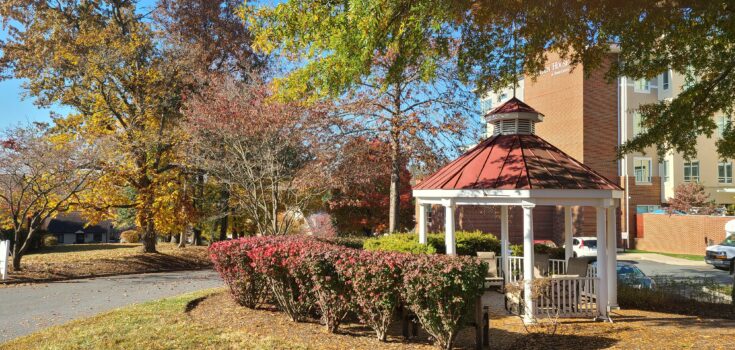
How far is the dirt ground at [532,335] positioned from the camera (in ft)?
27.8

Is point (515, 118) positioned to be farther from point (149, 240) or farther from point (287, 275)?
point (149, 240)

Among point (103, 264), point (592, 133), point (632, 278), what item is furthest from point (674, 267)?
point (103, 264)

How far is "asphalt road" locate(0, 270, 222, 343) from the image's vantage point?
36.0ft

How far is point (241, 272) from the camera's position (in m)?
11.1

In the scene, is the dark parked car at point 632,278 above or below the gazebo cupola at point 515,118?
below

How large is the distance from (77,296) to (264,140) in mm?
6682

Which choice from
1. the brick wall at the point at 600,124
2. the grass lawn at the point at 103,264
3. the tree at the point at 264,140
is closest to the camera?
the tree at the point at 264,140

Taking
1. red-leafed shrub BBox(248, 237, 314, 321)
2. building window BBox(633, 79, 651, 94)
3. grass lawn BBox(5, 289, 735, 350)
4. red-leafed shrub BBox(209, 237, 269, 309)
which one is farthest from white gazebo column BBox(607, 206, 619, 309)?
building window BBox(633, 79, 651, 94)

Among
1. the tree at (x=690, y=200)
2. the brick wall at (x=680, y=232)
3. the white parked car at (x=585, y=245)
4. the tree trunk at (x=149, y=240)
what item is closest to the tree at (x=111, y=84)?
the tree trunk at (x=149, y=240)

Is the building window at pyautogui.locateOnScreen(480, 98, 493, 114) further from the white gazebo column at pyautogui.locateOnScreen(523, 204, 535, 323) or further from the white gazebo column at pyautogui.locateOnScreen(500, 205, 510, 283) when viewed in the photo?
the white gazebo column at pyautogui.locateOnScreen(523, 204, 535, 323)

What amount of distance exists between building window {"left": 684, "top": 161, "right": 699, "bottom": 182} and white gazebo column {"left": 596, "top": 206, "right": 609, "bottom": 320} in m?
35.8

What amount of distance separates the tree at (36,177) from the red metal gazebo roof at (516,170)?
42.5 ft

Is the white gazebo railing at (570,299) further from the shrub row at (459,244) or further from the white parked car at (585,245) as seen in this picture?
the white parked car at (585,245)

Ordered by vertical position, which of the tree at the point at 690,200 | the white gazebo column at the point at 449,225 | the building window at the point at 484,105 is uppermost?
the building window at the point at 484,105
